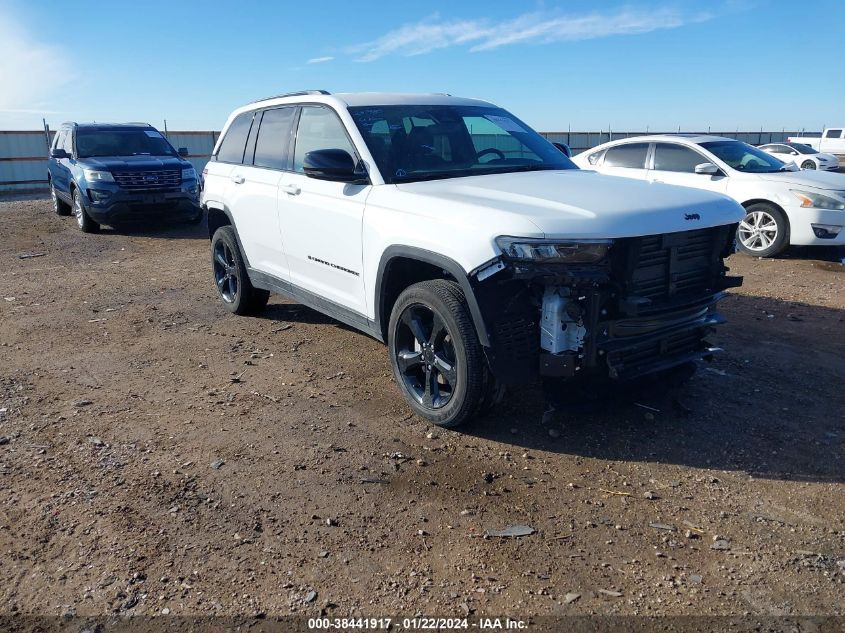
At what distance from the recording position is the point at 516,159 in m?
5.04

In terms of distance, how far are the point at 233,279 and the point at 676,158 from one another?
6678 mm

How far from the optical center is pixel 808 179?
30.1ft

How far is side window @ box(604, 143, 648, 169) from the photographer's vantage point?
403 inches

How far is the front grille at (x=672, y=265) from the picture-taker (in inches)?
144

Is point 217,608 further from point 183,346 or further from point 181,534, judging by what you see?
point 183,346

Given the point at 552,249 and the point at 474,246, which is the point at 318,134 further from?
the point at 552,249

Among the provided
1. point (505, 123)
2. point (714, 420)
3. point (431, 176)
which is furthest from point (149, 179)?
point (714, 420)

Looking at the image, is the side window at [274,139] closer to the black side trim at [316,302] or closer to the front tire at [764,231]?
the black side trim at [316,302]

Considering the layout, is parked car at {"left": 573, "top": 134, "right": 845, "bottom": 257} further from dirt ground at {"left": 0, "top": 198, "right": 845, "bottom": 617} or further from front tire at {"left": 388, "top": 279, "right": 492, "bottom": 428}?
front tire at {"left": 388, "top": 279, "right": 492, "bottom": 428}

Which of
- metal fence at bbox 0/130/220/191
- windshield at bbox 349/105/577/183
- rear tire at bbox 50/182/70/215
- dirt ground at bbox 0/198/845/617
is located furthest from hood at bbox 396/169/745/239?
metal fence at bbox 0/130/220/191

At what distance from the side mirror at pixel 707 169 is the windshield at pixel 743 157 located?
0.97 feet

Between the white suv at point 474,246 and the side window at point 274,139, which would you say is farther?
the side window at point 274,139

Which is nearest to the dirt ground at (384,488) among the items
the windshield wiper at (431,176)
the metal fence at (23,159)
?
the windshield wiper at (431,176)

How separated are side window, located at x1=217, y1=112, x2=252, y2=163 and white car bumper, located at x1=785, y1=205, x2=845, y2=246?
6.90m
